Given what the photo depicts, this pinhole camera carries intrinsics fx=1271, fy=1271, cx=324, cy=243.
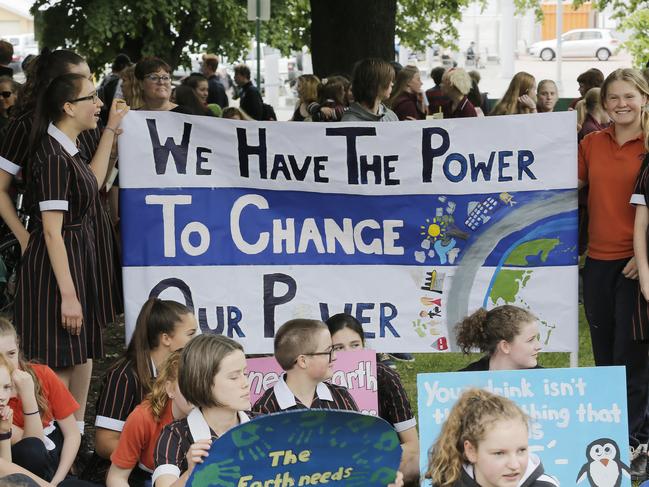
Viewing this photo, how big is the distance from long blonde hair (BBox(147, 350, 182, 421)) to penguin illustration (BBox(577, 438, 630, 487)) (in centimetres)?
168

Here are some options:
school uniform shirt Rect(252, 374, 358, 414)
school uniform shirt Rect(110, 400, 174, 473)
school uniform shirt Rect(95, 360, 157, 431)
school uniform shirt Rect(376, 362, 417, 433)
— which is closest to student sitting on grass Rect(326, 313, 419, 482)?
school uniform shirt Rect(376, 362, 417, 433)

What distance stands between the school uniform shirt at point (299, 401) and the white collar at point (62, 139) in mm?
1697

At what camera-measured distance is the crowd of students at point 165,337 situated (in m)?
4.42

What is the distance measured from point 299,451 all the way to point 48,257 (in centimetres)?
276

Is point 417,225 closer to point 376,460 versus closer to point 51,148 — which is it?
point 51,148

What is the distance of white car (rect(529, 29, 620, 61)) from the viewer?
5475 cm

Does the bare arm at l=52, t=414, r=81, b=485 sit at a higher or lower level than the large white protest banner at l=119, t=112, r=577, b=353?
lower

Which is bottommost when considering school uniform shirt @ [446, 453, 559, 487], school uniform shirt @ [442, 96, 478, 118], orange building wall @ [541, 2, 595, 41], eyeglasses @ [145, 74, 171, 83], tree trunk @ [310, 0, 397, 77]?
school uniform shirt @ [446, 453, 559, 487]

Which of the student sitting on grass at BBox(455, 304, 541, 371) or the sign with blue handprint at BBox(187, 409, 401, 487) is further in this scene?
the student sitting on grass at BBox(455, 304, 541, 371)

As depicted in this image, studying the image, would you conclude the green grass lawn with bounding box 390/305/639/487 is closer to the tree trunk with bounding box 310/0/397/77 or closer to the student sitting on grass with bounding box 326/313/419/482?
the student sitting on grass with bounding box 326/313/419/482

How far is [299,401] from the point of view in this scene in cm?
514

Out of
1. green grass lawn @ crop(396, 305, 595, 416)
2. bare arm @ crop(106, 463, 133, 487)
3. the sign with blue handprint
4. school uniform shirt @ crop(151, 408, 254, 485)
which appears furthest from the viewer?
green grass lawn @ crop(396, 305, 595, 416)

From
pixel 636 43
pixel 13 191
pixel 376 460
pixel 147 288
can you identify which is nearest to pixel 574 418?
pixel 376 460

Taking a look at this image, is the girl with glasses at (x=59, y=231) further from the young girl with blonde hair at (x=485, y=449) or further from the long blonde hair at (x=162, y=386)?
the young girl with blonde hair at (x=485, y=449)
